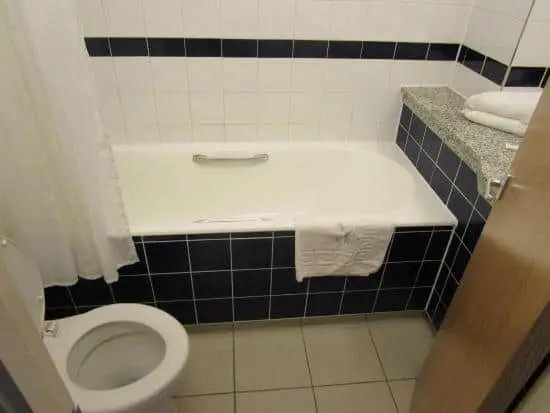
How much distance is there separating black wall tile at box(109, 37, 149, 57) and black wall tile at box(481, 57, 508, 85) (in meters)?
1.39

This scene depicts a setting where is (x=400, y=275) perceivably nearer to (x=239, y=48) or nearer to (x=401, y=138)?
A: (x=401, y=138)

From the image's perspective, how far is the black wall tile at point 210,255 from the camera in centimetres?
135

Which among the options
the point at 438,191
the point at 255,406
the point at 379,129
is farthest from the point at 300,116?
the point at 255,406

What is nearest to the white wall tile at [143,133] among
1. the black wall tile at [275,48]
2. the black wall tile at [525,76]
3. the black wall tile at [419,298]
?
the black wall tile at [275,48]

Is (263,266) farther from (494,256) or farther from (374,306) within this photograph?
(494,256)

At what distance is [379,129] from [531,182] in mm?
1272

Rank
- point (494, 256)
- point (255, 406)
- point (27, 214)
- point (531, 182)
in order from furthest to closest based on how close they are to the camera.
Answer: point (255, 406)
point (27, 214)
point (494, 256)
point (531, 182)

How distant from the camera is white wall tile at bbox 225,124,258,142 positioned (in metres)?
1.87

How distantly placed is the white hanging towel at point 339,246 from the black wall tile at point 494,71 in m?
0.74

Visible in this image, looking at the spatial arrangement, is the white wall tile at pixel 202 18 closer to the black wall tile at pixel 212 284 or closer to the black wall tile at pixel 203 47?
the black wall tile at pixel 203 47

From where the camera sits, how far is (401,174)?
68.8 inches

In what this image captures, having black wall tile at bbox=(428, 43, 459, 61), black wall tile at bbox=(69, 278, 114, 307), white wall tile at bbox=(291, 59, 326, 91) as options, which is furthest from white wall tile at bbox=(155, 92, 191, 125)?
black wall tile at bbox=(428, 43, 459, 61)

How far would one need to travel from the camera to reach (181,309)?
60.0 inches

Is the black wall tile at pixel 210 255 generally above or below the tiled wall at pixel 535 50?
below
